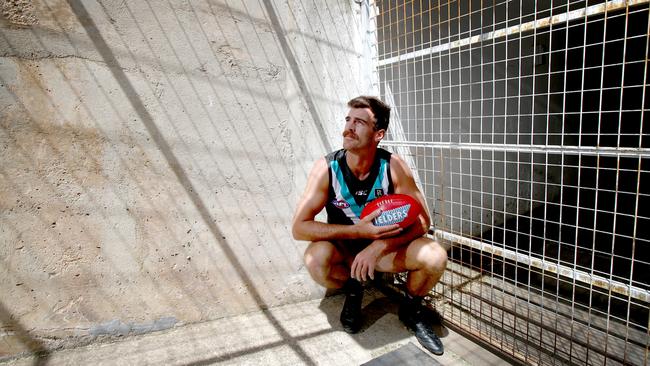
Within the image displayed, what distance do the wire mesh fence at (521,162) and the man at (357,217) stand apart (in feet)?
1.07

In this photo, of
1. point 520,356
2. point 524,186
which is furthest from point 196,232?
point 524,186

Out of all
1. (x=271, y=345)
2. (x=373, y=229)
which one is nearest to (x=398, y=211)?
(x=373, y=229)

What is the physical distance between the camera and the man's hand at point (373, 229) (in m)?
2.07

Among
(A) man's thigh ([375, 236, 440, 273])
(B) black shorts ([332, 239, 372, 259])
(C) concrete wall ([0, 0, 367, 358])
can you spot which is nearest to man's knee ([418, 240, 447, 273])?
(A) man's thigh ([375, 236, 440, 273])

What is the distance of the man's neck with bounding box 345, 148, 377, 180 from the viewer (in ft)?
7.63

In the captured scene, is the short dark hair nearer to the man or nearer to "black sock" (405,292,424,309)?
the man

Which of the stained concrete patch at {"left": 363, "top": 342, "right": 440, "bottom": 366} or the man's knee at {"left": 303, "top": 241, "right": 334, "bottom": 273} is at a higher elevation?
the man's knee at {"left": 303, "top": 241, "right": 334, "bottom": 273}

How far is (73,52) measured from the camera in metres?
1.98

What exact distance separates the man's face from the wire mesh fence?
0.41m

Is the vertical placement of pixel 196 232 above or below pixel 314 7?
below

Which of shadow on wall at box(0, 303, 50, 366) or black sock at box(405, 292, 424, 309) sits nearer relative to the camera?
shadow on wall at box(0, 303, 50, 366)

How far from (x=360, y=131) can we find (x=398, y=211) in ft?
1.86

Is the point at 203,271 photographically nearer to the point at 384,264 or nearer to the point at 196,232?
the point at 196,232

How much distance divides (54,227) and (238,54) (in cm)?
146
